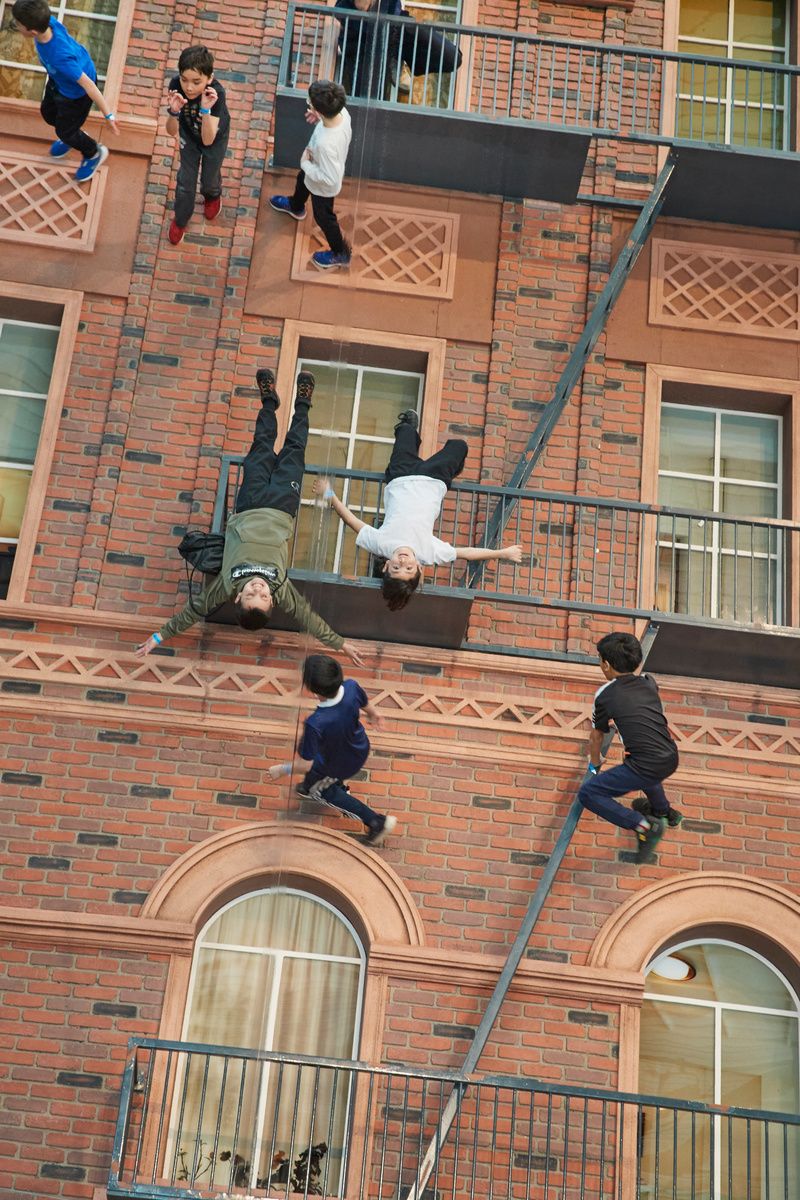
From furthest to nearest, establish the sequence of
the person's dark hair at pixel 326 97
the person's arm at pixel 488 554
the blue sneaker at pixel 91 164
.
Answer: the blue sneaker at pixel 91 164 < the person's dark hair at pixel 326 97 < the person's arm at pixel 488 554

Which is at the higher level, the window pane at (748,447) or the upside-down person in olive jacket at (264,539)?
the window pane at (748,447)

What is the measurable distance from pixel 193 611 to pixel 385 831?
6.57 ft

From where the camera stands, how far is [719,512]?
1277 centimetres

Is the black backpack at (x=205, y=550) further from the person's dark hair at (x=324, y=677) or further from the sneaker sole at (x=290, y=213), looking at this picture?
the sneaker sole at (x=290, y=213)

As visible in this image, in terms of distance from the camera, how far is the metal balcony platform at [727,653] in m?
11.5

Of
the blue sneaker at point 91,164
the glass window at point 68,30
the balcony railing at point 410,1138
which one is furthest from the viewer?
the glass window at point 68,30

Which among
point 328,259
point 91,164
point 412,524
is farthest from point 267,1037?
point 91,164

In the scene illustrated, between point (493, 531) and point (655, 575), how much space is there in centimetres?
133

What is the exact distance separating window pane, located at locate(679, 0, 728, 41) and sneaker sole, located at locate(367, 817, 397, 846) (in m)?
7.78

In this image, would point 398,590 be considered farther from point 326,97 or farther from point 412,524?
point 326,97

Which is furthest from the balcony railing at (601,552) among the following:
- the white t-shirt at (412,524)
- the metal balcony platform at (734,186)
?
the metal balcony platform at (734,186)

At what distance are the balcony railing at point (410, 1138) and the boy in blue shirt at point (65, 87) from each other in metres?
6.90

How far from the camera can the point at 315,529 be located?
12.4m

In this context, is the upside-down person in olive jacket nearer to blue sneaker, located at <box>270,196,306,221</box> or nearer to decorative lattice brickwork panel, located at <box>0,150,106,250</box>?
blue sneaker, located at <box>270,196,306,221</box>
